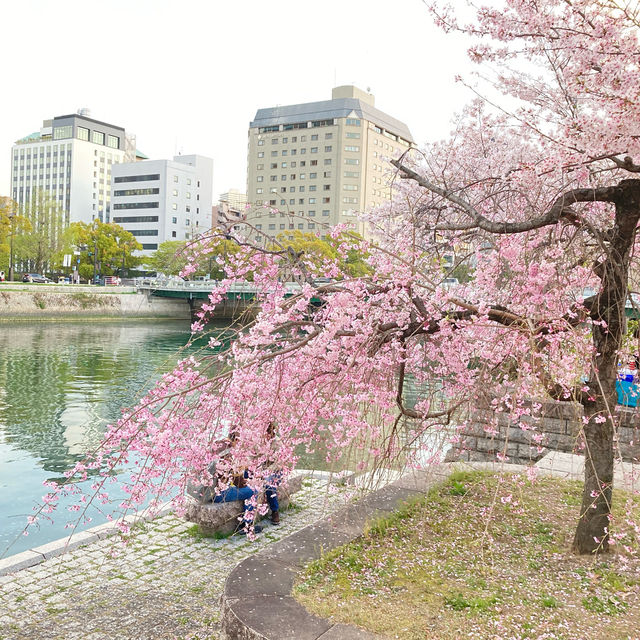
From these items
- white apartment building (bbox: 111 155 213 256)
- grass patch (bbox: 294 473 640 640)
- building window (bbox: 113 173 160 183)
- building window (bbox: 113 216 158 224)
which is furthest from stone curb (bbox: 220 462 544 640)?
building window (bbox: 113 173 160 183)

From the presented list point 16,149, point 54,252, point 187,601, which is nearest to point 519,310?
point 187,601

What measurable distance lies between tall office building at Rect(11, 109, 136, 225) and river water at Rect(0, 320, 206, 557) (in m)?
94.8

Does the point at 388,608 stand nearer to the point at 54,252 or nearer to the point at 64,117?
the point at 54,252

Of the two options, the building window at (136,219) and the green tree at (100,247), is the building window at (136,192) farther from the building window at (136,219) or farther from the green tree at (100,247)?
the green tree at (100,247)

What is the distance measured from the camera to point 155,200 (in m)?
102

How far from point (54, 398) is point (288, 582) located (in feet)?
58.0

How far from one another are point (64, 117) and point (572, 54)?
471 ft

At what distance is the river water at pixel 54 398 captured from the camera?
10.7 metres

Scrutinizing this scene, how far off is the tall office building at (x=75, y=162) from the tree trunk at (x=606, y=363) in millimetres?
131937

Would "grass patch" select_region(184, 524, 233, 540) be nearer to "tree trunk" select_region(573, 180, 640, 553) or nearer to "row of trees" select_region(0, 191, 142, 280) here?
"tree trunk" select_region(573, 180, 640, 553)

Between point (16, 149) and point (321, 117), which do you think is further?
point (16, 149)

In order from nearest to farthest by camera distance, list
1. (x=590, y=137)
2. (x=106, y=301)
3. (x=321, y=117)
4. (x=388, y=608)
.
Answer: (x=590, y=137), (x=388, y=608), (x=106, y=301), (x=321, y=117)

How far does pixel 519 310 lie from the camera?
219 inches

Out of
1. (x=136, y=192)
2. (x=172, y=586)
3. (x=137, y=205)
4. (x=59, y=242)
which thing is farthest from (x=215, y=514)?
(x=136, y=192)
